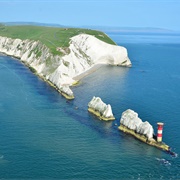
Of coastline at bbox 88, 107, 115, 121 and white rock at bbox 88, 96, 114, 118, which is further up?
white rock at bbox 88, 96, 114, 118

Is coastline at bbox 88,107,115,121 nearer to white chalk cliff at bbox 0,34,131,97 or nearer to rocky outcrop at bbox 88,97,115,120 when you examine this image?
rocky outcrop at bbox 88,97,115,120

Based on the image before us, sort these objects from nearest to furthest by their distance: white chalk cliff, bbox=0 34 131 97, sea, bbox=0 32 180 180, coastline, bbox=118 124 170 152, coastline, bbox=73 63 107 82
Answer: sea, bbox=0 32 180 180 → coastline, bbox=118 124 170 152 → white chalk cliff, bbox=0 34 131 97 → coastline, bbox=73 63 107 82

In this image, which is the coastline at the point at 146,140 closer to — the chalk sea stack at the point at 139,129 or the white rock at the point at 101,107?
the chalk sea stack at the point at 139,129

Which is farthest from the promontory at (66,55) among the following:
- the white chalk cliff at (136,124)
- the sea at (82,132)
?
the white chalk cliff at (136,124)

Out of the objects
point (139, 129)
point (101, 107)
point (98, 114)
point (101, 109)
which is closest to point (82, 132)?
point (98, 114)

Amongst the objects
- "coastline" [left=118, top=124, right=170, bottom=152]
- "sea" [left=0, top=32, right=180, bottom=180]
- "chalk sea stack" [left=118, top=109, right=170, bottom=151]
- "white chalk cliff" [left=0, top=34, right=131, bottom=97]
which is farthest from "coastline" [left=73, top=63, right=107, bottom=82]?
"coastline" [left=118, top=124, right=170, bottom=152]

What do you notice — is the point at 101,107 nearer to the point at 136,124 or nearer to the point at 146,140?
the point at 136,124

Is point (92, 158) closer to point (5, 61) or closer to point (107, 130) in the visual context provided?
point (107, 130)

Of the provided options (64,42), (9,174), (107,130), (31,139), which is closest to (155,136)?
(107,130)
